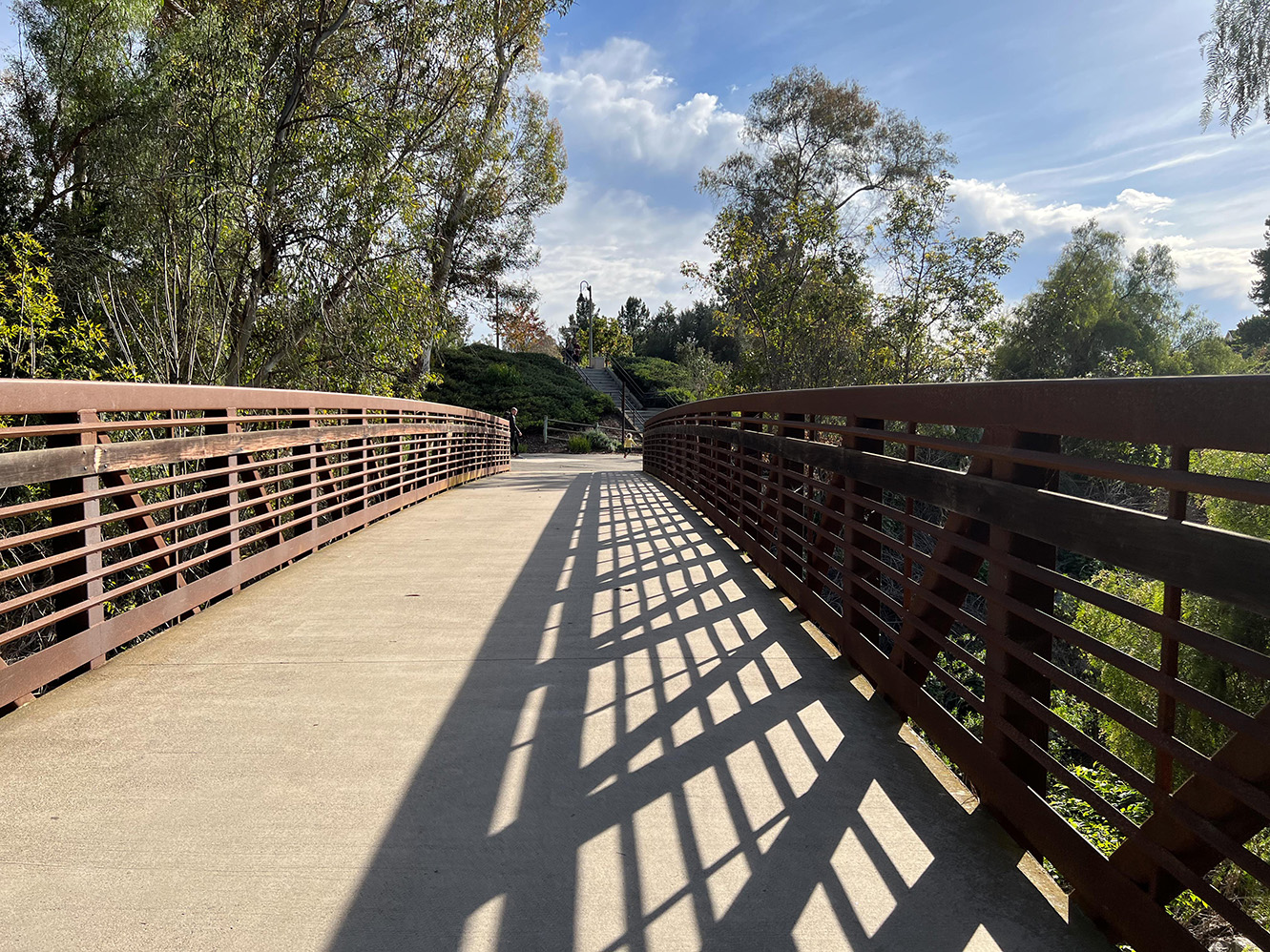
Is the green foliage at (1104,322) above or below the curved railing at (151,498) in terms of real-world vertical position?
above

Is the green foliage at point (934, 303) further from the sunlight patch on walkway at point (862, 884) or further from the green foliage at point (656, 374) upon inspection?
the green foliage at point (656, 374)

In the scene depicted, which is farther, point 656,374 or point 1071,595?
point 656,374

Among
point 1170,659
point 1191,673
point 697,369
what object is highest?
point 697,369

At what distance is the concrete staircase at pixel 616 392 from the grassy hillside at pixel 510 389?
1408mm

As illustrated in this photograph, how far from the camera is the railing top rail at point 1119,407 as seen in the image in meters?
1.67

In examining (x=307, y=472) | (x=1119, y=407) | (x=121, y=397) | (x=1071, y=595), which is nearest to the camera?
(x=1119, y=407)

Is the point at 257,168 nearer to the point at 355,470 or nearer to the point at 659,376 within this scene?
A: the point at 355,470

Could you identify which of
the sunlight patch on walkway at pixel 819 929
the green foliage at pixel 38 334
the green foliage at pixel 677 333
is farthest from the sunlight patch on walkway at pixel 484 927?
the green foliage at pixel 677 333

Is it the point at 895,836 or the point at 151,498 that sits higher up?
the point at 151,498

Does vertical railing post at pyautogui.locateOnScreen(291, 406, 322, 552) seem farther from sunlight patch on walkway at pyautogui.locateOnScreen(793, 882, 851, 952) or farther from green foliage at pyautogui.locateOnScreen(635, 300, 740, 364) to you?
green foliage at pyautogui.locateOnScreen(635, 300, 740, 364)

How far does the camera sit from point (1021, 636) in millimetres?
2447

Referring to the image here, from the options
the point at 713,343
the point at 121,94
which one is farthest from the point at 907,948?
the point at 713,343

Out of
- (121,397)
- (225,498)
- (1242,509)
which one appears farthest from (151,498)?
(1242,509)

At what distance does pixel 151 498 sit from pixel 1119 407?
7.69m
